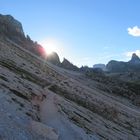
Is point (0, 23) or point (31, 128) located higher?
point (0, 23)

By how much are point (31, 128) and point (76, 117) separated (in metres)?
15.5

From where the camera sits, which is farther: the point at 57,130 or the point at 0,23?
the point at 0,23

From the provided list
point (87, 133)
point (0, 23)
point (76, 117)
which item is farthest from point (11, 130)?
point (0, 23)

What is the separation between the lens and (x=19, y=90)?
41062 mm

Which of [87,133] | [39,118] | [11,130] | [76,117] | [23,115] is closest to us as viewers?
[11,130]

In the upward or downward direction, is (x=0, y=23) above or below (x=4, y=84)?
above

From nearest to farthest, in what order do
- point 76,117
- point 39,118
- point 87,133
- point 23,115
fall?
1. point 23,115
2. point 39,118
3. point 87,133
4. point 76,117

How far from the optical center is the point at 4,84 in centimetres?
3969

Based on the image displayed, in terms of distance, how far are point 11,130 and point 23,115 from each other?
5097 mm

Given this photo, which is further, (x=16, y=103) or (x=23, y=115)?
(x=16, y=103)

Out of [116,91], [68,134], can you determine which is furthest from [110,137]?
[116,91]

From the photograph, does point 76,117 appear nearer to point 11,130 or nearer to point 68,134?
point 68,134

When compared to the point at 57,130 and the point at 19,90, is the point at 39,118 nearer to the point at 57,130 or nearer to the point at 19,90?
the point at 57,130

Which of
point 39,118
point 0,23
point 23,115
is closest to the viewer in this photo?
point 23,115
